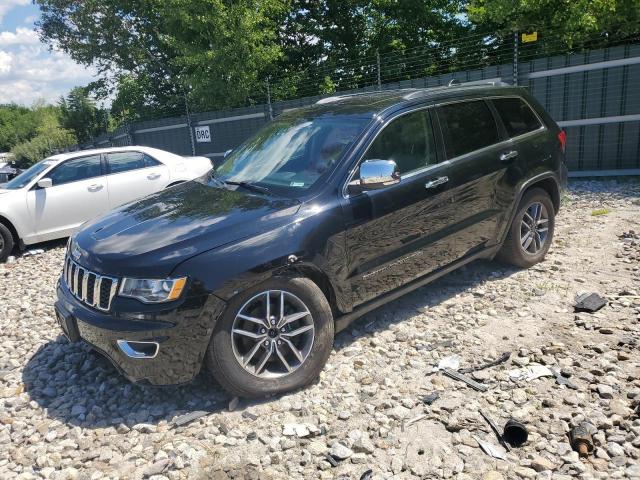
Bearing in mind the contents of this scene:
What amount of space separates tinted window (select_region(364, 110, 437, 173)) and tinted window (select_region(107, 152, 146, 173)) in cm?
584

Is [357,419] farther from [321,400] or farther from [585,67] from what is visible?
[585,67]

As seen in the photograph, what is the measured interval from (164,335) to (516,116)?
3.85m

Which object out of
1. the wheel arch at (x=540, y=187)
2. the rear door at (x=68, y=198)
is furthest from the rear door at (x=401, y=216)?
the rear door at (x=68, y=198)

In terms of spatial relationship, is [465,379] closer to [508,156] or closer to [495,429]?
[495,429]

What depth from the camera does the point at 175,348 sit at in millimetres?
3053

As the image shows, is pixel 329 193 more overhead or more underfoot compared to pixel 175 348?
more overhead

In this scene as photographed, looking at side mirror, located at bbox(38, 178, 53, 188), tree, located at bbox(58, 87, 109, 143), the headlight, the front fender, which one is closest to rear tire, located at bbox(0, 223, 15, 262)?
side mirror, located at bbox(38, 178, 53, 188)

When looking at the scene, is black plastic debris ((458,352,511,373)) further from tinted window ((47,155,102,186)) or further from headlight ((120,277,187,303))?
tinted window ((47,155,102,186))

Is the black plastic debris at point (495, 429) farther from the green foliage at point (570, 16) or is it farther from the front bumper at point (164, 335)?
the green foliage at point (570, 16)

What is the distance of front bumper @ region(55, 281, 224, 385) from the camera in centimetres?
301

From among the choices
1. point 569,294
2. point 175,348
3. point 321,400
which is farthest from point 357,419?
point 569,294

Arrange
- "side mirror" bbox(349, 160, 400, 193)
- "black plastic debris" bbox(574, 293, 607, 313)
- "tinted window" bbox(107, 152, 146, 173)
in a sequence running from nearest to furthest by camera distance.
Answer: "side mirror" bbox(349, 160, 400, 193)
"black plastic debris" bbox(574, 293, 607, 313)
"tinted window" bbox(107, 152, 146, 173)

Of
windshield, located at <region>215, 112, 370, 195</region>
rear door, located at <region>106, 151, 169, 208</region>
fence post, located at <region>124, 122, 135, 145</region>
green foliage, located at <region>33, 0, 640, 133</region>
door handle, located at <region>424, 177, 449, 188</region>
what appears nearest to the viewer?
windshield, located at <region>215, 112, 370, 195</region>

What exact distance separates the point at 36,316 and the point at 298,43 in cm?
1537
